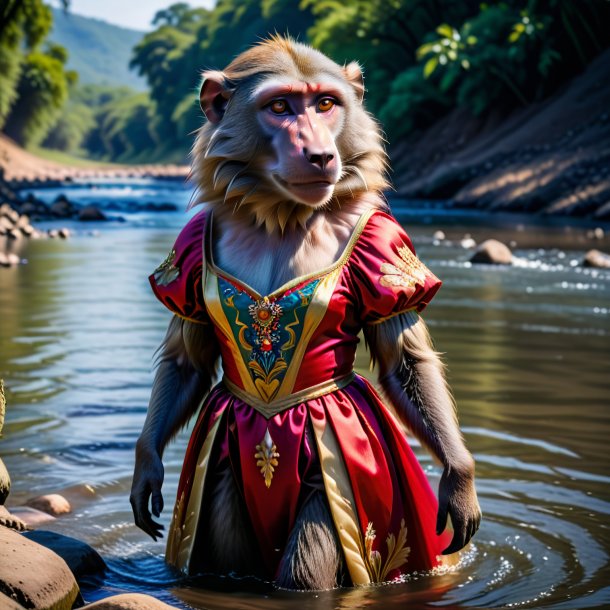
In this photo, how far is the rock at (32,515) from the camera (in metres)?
4.70

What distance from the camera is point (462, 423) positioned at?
640 centimetres

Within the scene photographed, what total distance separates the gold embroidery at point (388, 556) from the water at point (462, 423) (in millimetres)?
53

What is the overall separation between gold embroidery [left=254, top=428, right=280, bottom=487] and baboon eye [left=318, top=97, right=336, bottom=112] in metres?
0.99

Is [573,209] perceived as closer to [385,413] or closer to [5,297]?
[5,297]

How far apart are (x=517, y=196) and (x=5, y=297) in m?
17.6

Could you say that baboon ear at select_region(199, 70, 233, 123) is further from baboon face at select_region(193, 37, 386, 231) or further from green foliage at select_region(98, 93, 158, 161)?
green foliage at select_region(98, 93, 158, 161)

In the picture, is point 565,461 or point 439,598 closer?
point 439,598

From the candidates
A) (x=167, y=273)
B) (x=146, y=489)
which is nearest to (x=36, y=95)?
(x=167, y=273)

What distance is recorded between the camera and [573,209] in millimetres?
24875

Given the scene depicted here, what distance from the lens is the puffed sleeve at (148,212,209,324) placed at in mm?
3852

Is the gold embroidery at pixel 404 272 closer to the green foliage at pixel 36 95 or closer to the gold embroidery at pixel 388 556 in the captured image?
the gold embroidery at pixel 388 556

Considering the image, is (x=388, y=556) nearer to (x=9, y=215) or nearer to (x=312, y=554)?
(x=312, y=554)

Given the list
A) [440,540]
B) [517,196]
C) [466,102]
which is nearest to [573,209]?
[517,196]

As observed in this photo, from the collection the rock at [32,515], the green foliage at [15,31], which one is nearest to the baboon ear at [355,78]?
the rock at [32,515]
